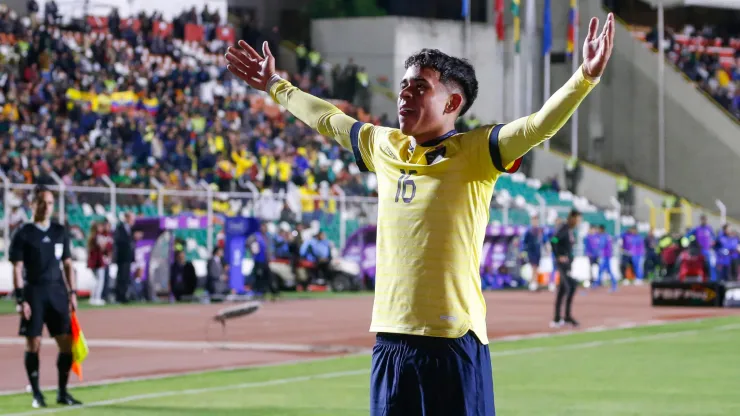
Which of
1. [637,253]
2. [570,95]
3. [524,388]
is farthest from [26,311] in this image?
[637,253]

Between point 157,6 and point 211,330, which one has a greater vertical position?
point 157,6

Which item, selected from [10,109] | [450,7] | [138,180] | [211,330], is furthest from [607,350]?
[450,7]

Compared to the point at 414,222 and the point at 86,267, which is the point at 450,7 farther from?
the point at 414,222

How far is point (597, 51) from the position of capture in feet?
17.3

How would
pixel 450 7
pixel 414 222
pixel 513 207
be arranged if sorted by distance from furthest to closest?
pixel 450 7
pixel 513 207
pixel 414 222

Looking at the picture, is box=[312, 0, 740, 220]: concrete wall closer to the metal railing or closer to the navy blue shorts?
the metal railing

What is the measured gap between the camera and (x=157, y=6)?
168 ft

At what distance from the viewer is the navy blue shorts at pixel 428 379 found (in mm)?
5527

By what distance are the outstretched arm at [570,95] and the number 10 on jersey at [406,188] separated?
464 mm

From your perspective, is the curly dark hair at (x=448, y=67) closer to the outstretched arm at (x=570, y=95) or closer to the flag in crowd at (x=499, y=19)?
the outstretched arm at (x=570, y=95)

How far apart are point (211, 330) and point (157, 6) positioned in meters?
30.3

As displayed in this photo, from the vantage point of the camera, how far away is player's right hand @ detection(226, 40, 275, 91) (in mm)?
6633

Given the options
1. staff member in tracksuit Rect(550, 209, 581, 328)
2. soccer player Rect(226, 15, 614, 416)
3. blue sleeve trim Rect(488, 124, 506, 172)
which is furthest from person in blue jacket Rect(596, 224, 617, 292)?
blue sleeve trim Rect(488, 124, 506, 172)

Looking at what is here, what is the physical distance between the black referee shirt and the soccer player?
25.2ft
